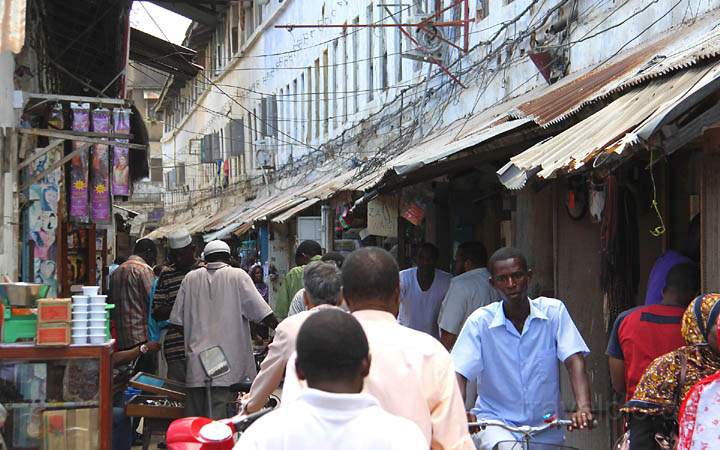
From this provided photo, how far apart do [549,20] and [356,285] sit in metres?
10.4

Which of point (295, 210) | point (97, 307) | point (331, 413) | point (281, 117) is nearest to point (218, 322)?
point (97, 307)

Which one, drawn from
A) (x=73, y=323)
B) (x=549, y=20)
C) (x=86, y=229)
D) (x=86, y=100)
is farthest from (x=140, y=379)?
(x=86, y=229)

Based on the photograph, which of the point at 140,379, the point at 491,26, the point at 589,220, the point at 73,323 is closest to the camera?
the point at 73,323

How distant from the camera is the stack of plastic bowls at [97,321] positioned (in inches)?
301

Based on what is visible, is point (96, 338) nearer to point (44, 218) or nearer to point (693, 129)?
point (693, 129)

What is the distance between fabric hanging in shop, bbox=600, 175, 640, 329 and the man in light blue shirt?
8.27 feet

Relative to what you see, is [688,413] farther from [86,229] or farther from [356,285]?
[86,229]

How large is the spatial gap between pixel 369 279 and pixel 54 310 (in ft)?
11.9

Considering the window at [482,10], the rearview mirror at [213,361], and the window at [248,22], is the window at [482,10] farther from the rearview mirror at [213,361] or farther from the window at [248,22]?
the window at [248,22]

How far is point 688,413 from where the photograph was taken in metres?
4.70

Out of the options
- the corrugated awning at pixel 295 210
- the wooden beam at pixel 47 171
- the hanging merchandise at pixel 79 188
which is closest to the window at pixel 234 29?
the corrugated awning at pixel 295 210

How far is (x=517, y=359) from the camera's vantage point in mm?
5930

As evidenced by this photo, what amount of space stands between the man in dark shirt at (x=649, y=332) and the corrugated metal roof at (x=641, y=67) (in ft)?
4.61

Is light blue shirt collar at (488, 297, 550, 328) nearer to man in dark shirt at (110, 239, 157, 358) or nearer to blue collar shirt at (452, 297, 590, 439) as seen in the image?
blue collar shirt at (452, 297, 590, 439)
